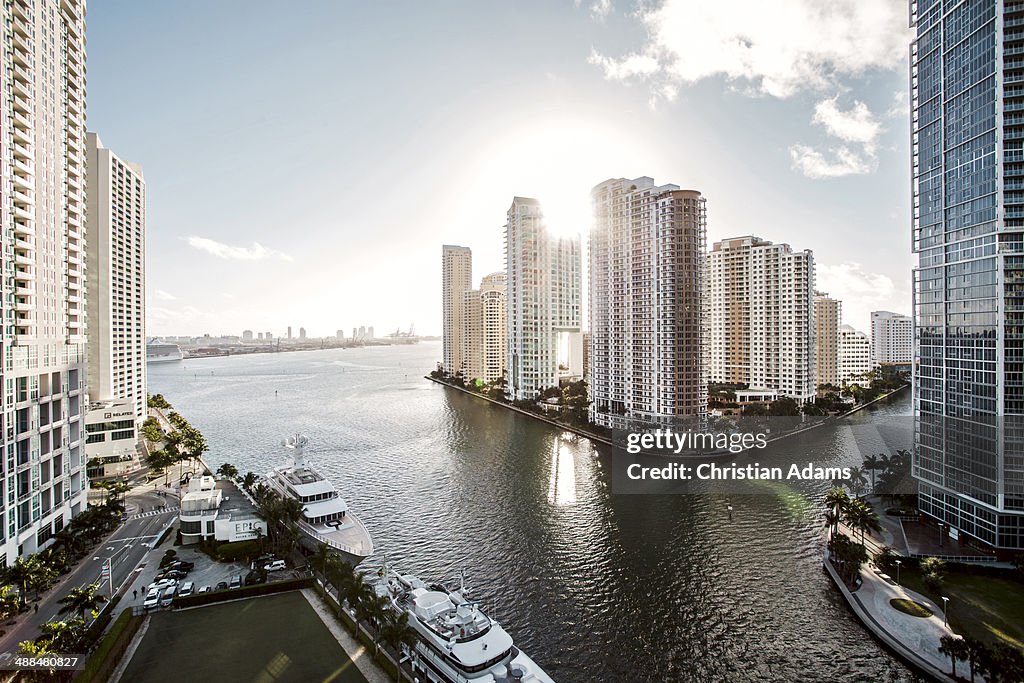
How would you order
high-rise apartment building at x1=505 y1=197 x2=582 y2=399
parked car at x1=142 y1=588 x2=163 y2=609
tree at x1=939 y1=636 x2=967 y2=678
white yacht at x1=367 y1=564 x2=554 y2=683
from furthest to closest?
high-rise apartment building at x1=505 y1=197 x2=582 y2=399 < parked car at x1=142 y1=588 x2=163 y2=609 < tree at x1=939 y1=636 x2=967 y2=678 < white yacht at x1=367 y1=564 x2=554 y2=683

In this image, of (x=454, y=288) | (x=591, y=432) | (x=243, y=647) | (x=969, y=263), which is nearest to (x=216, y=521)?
(x=243, y=647)

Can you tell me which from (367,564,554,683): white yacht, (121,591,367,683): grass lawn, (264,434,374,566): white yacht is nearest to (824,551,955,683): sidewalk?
(367,564,554,683): white yacht

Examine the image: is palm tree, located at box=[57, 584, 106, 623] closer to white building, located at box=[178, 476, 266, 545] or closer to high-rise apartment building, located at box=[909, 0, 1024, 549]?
white building, located at box=[178, 476, 266, 545]

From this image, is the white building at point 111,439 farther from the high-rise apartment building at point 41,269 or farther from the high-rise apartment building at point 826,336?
the high-rise apartment building at point 826,336

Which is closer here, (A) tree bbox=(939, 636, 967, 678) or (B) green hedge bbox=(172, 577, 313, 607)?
(A) tree bbox=(939, 636, 967, 678)

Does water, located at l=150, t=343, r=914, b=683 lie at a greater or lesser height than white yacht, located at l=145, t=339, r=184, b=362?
lesser

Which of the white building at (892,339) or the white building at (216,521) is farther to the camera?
the white building at (892,339)

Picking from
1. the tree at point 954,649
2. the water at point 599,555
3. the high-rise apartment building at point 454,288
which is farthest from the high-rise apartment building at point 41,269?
the high-rise apartment building at point 454,288
